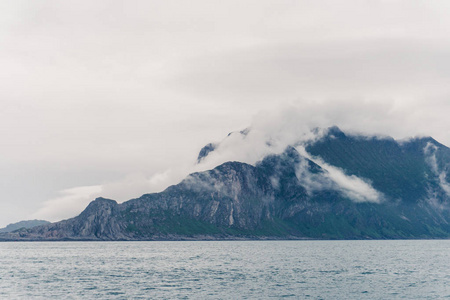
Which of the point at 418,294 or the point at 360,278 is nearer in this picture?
the point at 418,294

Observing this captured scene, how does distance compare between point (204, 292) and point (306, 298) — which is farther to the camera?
point (204, 292)

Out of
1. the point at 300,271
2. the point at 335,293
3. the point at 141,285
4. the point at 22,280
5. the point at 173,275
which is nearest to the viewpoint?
the point at 335,293

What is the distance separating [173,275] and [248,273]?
2388 cm

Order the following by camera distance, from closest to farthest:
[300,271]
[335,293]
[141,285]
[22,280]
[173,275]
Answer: [335,293]
[141,285]
[22,280]
[173,275]
[300,271]

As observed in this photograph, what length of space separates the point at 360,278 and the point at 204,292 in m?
52.1

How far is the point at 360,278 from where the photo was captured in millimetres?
148125

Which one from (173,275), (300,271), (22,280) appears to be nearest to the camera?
(22,280)

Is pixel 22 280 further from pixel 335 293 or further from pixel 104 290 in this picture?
pixel 335 293

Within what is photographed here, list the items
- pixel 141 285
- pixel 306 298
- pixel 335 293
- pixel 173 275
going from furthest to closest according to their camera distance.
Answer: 1. pixel 173 275
2. pixel 141 285
3. pixel 335 293
4. pixel 306 298

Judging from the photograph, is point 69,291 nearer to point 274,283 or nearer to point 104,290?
point 104,290

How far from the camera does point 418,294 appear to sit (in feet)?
380

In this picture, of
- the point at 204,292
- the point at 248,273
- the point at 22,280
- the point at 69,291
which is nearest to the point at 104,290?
the point at 69,291

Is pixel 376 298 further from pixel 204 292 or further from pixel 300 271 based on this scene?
pixel 300 271

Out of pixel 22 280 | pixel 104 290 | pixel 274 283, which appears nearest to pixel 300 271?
pixel 274 283
